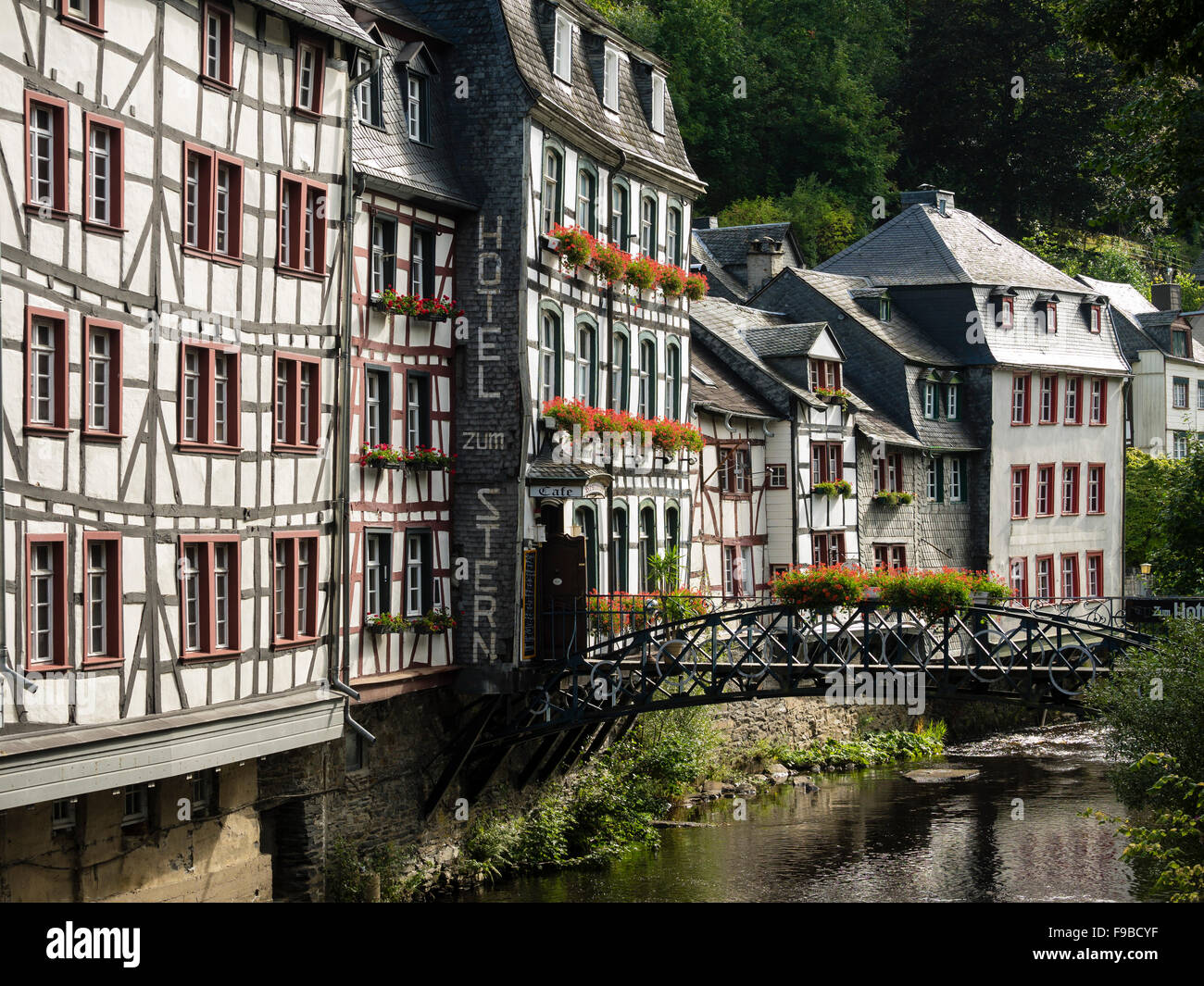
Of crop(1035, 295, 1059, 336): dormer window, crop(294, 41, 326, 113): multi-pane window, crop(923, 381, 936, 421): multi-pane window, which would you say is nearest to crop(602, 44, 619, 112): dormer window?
crop(294, 41, 326, 113): multi-pane window

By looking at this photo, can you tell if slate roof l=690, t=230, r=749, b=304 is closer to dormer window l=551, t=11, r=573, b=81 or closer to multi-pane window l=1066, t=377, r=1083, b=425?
multi-pane window l=1066, t=377, r=1083, b=425

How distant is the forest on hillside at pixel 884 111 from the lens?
210 feet

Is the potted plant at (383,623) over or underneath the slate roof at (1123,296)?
underneath

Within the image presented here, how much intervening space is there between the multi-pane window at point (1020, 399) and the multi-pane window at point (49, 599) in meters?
36.4

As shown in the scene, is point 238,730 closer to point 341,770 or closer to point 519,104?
point 341,770

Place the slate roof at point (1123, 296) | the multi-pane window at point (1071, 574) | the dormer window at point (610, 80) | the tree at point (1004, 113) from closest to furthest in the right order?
the dormer window at point (610, 80) < the multi-pane window at point (1071, 574) < the slate roof at point (1123, 296) < the tree at point (1004, 113)

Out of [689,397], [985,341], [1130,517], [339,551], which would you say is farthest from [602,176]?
[1130,517]

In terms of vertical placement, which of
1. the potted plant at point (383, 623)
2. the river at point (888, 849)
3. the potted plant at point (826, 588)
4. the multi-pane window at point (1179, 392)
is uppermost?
the multi-pane window at point (1179, 392)

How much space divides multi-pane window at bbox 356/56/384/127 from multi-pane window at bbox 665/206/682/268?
9779mm

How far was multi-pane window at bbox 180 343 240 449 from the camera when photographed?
1945 centimetres

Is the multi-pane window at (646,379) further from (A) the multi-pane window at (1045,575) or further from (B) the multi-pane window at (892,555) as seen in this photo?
(A) the multi-pane window at (1045,575)

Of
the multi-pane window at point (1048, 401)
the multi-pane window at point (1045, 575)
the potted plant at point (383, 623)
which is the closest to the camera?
the potted plant at point (383, 623)

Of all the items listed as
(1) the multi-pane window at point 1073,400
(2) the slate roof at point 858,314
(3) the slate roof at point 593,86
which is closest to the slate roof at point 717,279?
(2) the slate roof at point 858,314

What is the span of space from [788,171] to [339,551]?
48223 millimetres
